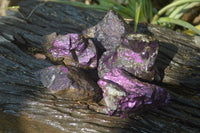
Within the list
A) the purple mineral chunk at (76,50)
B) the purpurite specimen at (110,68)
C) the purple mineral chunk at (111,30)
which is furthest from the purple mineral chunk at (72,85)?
the purple mineral chunk at (111,30)

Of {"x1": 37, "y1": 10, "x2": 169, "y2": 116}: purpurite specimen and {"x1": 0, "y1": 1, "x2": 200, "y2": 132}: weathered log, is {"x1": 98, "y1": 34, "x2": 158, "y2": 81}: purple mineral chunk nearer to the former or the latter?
{"x1": 37, "y1": 10, "x2": 169, "y2": 116}: purpurite specimen

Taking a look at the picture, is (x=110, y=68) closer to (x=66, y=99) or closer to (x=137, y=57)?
(x=137, y=57)

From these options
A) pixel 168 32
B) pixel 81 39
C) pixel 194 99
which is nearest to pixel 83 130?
pixel 81 39

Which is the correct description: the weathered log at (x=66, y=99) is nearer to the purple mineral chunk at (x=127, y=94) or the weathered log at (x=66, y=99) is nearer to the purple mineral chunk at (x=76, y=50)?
the purple mineral chunk at (x=127, y=94)

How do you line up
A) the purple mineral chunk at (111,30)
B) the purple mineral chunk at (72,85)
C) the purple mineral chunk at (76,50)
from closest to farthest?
1. the purple mineral chunk at (72,85)
2. the purple mineral chunk at (76,50)
3. the purple mineral chunk at (111,30)

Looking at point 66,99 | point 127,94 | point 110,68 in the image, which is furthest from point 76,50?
point 127,94

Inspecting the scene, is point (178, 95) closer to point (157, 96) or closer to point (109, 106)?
point (157, 96)
